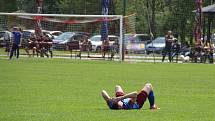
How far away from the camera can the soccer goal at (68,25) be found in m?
48.8

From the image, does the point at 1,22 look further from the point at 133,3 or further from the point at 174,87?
the point at 133,3

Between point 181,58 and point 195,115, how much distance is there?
35.6 meters

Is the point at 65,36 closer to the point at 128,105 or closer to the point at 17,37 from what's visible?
the point at 17,37

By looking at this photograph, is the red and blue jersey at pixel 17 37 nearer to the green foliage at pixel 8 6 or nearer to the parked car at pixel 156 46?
the parked car at pixel 156 46

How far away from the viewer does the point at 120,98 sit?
15.5m

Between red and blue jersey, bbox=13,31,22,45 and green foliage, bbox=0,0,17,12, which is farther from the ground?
green foliage, bbox=0,0,17,12

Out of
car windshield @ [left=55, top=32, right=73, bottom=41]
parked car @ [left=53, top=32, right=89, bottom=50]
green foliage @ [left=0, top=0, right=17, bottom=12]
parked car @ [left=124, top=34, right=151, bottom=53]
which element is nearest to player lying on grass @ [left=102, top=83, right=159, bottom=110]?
parked car @ [left=124, top=34, right=151, bottom=53]

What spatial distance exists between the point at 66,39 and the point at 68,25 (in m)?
1.58

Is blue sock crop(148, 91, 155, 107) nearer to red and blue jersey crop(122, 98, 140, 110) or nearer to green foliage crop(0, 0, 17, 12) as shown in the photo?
red and blue jersey crop(122, 98, 140, 110)

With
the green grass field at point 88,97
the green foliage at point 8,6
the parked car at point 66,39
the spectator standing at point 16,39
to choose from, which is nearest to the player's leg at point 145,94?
the green grass field at point 88,97

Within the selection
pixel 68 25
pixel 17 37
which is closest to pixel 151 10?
pixel 68 25

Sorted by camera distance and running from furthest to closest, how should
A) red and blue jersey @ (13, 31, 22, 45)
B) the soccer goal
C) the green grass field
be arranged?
Answer: 1. the soccer goal
2. red and blue jersey @ (13, 31, 22, 45)
3. the green grass field

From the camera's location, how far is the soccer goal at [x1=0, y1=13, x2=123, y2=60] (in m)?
48.8

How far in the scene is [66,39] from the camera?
172ft
